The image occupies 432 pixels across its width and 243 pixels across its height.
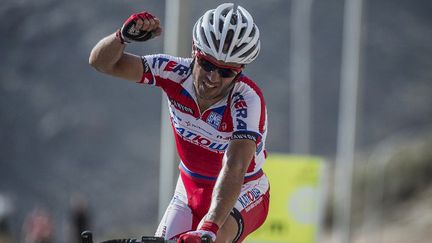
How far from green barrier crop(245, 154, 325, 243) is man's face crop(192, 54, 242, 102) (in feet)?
28.8

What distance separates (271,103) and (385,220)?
1170 cm

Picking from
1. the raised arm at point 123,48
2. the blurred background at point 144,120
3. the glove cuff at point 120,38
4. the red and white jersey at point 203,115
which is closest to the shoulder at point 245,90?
the red and white jersey at point 203,115

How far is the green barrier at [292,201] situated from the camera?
15.5m

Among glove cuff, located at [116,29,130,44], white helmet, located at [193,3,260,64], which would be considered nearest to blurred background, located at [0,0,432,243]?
glove cuff, located at [116,29,130,44]

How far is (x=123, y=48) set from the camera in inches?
268

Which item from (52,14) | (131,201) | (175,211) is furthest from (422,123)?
(175,211)

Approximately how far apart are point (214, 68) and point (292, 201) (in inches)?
370

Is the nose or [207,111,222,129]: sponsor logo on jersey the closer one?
the nose

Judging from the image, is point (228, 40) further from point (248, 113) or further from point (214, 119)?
point (214, 119)

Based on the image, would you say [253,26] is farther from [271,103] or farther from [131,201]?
[271,103]

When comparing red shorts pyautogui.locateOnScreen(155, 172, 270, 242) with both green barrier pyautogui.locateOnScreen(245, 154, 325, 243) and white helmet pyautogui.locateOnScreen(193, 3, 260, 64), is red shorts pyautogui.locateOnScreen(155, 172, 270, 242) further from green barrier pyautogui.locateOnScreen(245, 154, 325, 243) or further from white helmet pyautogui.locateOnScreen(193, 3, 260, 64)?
green barrier pyautogui.locateOnScreen(245, 154, 325, 243)

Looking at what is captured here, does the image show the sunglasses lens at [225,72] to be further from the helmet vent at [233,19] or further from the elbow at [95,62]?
the elbow at [95,62]

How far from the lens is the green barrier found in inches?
610

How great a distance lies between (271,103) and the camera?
37.8 m
